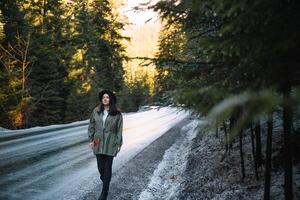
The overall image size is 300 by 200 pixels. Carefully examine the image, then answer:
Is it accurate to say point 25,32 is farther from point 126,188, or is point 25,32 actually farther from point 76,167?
point 126,188

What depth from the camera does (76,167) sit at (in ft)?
39.6

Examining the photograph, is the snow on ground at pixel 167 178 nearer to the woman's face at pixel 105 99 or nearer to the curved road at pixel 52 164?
the curved road at pixel 52 164

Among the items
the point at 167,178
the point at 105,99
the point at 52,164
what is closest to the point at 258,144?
the point at 105,99

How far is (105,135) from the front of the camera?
8.45 metres

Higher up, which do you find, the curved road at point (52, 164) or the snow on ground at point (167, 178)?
the curved road at point (52, 164)

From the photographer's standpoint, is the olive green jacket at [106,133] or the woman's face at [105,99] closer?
the olive green jacket at [106,133]

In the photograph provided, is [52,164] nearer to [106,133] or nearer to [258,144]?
[106,133]

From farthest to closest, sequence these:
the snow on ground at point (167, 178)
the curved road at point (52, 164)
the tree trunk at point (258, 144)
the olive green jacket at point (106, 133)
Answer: the snow on ground at point (167, 178)
the curved road at point (52, 164)
the olive green jacket at point (106, 133)
the tree trunk at point (258, 144)

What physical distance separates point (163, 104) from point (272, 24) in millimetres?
3815

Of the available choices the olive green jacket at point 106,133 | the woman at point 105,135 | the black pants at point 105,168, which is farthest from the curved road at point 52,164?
the olive green jacket at point 106,133

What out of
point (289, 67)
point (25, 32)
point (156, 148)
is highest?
point (25, 32)

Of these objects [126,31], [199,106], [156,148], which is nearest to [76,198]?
[199,106]

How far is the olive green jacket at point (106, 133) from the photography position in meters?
8.35

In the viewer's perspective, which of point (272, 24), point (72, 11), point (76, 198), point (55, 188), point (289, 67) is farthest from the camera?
point (72, 11)
